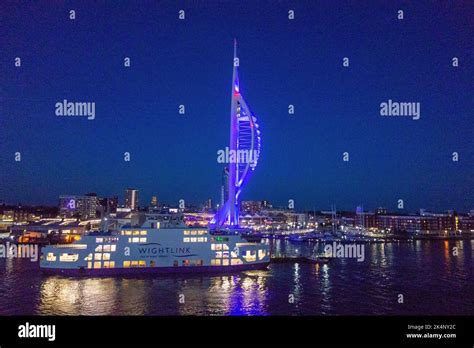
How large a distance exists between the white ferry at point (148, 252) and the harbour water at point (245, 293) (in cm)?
75

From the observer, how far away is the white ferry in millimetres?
22594

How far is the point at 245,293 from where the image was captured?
1856cm

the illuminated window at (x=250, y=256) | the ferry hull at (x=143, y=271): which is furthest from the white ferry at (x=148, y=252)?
the illuminated window at (x=250, y=256)

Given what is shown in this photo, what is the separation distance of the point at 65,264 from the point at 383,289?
18.4 meters

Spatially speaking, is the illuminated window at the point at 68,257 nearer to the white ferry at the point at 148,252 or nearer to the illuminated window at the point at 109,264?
the white ferry at the point at 148,252

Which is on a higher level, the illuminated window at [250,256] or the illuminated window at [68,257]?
the illuminated window at [68,257]

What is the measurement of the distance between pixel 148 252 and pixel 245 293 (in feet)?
25.0

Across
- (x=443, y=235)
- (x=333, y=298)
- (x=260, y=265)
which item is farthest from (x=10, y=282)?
(x=443, y=235)

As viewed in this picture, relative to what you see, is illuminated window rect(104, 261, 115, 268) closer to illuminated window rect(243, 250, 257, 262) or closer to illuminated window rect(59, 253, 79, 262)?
illuminated window rect(59, 253, 79, 262)

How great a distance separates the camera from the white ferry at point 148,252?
74.1ft

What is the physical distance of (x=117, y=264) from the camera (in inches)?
898

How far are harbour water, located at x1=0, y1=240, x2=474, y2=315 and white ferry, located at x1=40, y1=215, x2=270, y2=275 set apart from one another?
0.75m

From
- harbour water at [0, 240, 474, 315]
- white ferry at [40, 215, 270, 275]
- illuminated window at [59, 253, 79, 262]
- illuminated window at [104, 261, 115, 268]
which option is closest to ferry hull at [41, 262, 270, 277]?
white ferry at [40, 215, 270, 275]

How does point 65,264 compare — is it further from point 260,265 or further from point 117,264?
point 260,265
